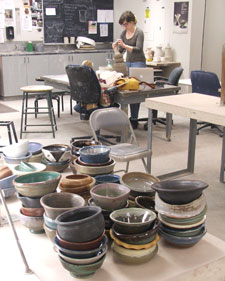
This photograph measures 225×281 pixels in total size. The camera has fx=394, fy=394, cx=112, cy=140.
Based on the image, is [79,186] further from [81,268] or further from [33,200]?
[81,268]

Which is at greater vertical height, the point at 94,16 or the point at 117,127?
the point at 94,16

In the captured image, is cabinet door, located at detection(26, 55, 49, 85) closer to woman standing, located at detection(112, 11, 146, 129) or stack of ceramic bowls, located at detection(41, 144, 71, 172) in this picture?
woman standing, located at detection(112, 11, 146, 129)

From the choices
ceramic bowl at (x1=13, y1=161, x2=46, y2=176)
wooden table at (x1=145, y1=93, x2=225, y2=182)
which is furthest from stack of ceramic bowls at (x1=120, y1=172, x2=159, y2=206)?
wooden table at (x1=145, y1=93, x2=225, y2=182)

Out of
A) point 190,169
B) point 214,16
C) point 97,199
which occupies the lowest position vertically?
point 190,169

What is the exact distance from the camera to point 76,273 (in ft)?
3.98

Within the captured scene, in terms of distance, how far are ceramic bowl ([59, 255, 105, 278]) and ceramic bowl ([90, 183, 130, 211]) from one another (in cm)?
24

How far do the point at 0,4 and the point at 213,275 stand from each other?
298 inches

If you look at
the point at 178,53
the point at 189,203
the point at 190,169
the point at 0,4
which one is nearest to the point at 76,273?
the point at 189,203

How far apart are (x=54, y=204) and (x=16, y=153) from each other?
651 mm

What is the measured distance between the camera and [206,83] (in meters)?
Answer: 5.15

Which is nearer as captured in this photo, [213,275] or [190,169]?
[213,275]

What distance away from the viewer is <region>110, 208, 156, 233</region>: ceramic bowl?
131cm

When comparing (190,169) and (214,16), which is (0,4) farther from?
(190,169)

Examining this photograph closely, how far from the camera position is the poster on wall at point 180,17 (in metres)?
7.38
